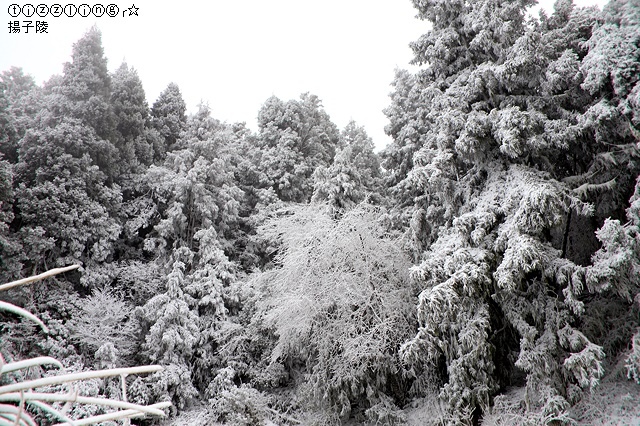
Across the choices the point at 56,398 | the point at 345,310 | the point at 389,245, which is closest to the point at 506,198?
Result: the point at 389,245

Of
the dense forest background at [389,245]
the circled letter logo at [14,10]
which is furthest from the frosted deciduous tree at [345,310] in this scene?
the circled letter logo at [14,10]

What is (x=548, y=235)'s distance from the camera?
10.0m

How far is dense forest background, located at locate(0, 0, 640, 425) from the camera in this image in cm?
870

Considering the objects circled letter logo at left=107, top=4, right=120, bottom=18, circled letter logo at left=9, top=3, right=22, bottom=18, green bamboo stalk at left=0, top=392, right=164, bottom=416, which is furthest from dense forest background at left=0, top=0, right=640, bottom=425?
green bamboo stalk at left=0, top=392, right=164, bottom=416

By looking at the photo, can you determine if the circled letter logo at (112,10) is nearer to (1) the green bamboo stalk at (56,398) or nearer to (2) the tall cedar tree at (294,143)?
(1) the green bamboo stalk at (56,398)

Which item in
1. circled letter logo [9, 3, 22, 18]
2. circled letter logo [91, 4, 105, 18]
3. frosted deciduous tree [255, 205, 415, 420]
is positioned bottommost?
frosted deciduous tree [255, 205, 415, 420]

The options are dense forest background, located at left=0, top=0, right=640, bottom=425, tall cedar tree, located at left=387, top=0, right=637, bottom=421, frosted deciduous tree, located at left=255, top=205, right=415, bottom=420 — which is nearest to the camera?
tall cedar tree, located at left=387, top=0, right=637, bottom=421

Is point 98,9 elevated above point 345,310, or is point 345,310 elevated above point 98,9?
point 98,9

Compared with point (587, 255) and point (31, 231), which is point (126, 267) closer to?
point (31, 231)

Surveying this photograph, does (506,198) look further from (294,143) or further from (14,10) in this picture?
(294,143)

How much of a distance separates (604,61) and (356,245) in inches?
278

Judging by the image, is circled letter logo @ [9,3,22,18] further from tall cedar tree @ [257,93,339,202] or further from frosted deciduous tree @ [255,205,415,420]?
tall cedar tree @ [257,93,339,202]

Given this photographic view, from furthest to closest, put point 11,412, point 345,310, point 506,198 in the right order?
point 345,310 < point 506,198 < point 11,412

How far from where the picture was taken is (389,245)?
12.1 meters
